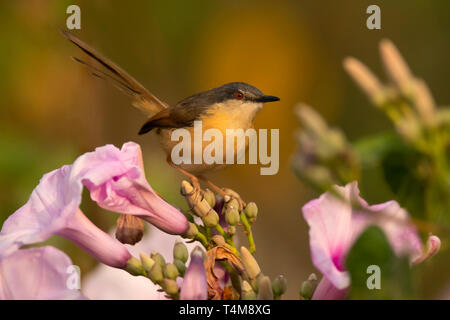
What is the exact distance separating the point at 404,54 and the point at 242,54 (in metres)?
1.07

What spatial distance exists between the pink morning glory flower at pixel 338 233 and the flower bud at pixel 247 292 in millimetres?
122

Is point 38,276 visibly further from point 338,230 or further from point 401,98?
point 401,98

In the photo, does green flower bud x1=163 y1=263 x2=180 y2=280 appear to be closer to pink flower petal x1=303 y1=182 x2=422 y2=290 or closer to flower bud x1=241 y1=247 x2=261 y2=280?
flower bud x1=241 y1=247 x2=261 y2=280

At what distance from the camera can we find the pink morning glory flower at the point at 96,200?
3.47 ft

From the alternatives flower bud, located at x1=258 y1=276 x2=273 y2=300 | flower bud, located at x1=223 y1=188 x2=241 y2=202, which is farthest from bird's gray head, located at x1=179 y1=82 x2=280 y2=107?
flower bud, located at x1=258 y1=276 x2=273 y2=300

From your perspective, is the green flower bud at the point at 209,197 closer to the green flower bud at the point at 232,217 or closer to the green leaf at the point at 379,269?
the green flower bud at the point at 232,217

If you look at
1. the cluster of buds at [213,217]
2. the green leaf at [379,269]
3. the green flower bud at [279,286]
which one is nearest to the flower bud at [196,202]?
the cluster of buds at [213,217]

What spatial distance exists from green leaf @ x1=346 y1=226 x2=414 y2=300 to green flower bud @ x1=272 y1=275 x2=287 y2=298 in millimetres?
246

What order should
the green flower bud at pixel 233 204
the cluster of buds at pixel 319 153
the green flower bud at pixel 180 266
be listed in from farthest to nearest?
the green flower bud at pixel 233 204
the green flower bud at pixel 180 266
the cluster of buds at pixel 319 153

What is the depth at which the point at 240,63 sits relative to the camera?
4070 mm

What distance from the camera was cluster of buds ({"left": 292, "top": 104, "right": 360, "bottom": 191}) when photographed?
25.5 inches

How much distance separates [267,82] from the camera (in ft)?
13.0

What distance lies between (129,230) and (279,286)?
0.35 meters
